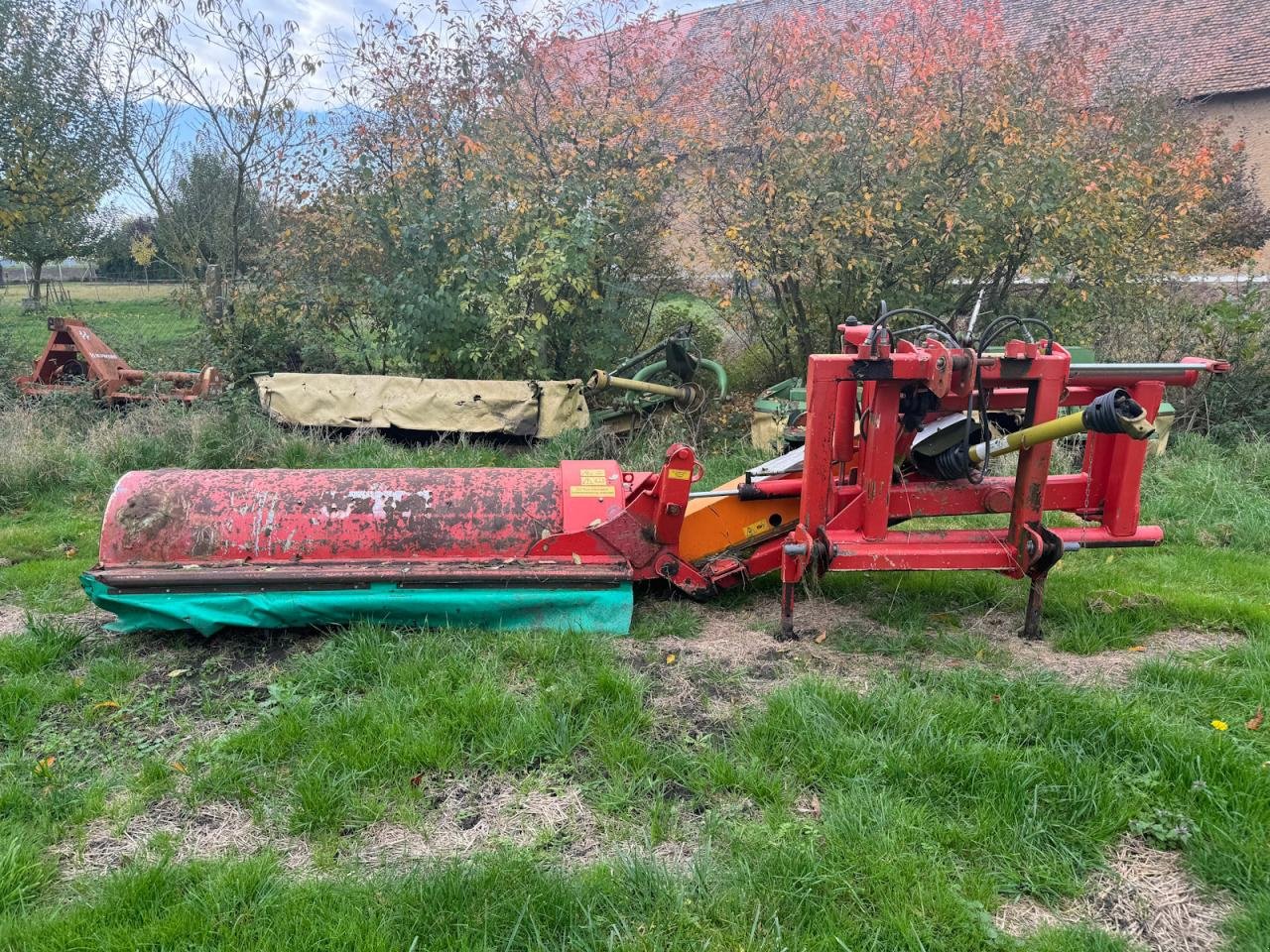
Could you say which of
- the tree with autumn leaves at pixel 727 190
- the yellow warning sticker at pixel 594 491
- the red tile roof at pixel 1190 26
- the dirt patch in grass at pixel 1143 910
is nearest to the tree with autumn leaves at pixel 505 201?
the tree with autumn leaves at pixel 727 190

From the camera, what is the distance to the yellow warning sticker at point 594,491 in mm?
4098

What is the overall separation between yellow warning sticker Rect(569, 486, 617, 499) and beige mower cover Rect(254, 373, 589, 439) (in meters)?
3.20

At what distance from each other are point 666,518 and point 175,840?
86.2 inches

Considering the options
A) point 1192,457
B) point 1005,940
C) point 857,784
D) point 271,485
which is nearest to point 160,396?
point 271,485

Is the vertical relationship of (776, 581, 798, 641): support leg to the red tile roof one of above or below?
below

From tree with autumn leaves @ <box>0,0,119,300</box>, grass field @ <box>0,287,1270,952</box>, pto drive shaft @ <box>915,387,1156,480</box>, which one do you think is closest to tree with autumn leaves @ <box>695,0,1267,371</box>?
pto drive shaft @ <box>915,387,1156,480</box>

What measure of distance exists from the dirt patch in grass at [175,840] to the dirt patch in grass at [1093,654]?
2878 millimetres

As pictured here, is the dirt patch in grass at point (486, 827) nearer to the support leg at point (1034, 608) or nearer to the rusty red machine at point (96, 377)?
the support leg at point (1034, 608)

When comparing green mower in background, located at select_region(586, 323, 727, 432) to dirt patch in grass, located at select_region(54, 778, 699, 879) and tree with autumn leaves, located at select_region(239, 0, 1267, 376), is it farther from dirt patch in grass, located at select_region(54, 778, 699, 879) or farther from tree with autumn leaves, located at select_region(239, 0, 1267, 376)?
dirt patch in grass, located at select_region(54, 778, 699, 879)

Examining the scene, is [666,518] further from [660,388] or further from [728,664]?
[660,388]

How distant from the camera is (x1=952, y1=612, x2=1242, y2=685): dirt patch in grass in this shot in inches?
137

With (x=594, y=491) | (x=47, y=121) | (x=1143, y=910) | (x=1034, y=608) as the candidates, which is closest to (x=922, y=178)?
(x=1034, y=608)

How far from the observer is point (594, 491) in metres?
4.11

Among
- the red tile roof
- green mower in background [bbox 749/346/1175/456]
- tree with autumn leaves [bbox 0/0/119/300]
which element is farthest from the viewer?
the red tile roof
